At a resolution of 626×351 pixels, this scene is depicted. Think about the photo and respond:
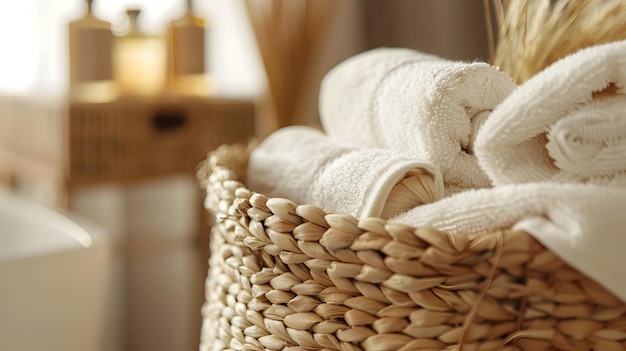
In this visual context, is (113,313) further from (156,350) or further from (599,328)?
(599,328)

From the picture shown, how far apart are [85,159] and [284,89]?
0.47m

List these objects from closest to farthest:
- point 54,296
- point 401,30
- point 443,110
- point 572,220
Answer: point 572,220 < point 443,110 < point 54,296 < point 401,30

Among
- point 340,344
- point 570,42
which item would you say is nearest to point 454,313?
point 340,344

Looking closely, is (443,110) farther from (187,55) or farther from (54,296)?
(187,55)

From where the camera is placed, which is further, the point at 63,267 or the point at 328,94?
the point at 63,267

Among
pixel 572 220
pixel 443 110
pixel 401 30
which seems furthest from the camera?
pixel 401 30

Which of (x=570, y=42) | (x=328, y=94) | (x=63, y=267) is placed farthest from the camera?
(x=63, y=267)

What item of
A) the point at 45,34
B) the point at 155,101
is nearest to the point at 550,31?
the point at 155,101

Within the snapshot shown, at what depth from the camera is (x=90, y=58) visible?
4.99 feet

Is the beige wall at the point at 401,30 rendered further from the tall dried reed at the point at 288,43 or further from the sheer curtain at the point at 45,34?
the sheer curtain at the point at 45,34

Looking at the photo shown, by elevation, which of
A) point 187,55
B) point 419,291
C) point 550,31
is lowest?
point 187,55

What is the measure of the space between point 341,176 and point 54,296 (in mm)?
459

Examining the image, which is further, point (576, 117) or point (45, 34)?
point (45, 34)

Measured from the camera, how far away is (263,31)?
1.74 meters
